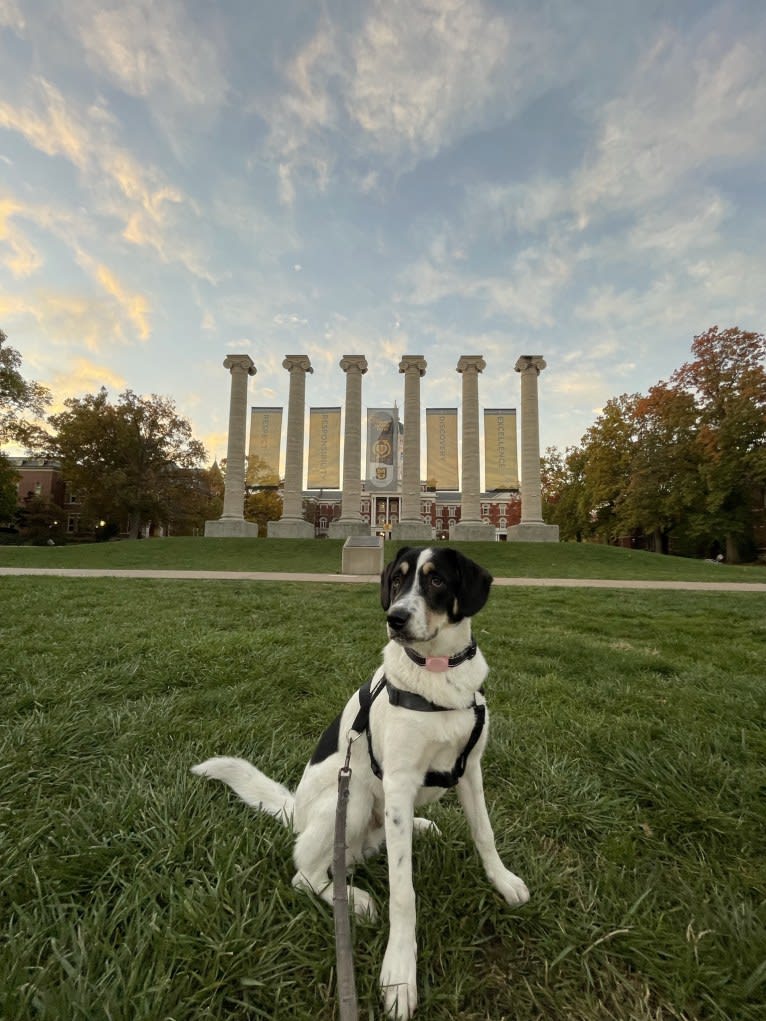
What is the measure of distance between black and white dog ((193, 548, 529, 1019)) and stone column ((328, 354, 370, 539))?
108 ft

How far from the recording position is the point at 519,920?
5.48 feet

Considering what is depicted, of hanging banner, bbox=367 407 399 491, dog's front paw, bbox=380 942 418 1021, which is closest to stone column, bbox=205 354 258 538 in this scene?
hanging banner, bbox=367 407 399 491

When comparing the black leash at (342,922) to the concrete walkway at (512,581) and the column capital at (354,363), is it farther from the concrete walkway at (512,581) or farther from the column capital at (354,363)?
the column capital at (354,363)

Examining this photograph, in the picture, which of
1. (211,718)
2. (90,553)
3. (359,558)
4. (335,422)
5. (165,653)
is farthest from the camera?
(335,422)

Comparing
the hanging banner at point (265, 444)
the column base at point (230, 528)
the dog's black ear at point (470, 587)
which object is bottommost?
the dog's black ear at point (470, 587)

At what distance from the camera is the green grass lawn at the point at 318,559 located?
750 inches

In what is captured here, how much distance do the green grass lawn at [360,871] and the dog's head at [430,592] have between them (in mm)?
1022

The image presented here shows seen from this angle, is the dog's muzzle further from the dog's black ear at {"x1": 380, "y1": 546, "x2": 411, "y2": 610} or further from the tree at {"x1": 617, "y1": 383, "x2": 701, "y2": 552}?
the tree at {"x1": 617, "y1": 383, "x2": 701, "y2": 552}

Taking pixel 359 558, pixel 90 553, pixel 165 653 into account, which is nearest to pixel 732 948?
pixel 165 653

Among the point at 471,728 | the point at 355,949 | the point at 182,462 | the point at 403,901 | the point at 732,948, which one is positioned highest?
the point at 182,462

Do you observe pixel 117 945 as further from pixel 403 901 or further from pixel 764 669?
pixel 764 669

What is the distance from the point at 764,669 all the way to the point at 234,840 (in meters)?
5.30

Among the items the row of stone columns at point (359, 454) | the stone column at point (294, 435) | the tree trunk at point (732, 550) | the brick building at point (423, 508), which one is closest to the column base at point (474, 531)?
the row of stone columns at point (359, 454)

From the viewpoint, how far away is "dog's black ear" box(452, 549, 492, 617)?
1.95 metres
